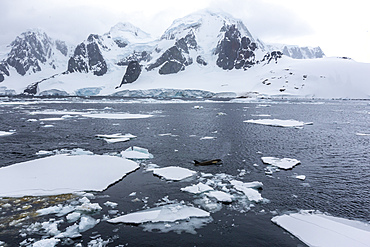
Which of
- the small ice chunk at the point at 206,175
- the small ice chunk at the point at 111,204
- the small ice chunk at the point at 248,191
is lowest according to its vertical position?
the small ice chunk at the point at 206,175

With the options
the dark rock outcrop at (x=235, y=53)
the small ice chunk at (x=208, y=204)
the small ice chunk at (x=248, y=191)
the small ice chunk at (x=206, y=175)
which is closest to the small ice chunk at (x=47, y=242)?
the small ice chunk at (x=208, y=204)

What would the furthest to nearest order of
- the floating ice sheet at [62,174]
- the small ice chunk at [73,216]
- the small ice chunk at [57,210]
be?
1. the floating ice sheet at [62,174]
2. the small ice chunk at [57,210]
3. the small ice chunk at [73,216]

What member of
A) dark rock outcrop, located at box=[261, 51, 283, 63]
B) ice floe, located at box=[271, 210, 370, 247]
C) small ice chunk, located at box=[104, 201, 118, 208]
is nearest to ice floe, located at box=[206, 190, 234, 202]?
ice floe, located at box=[271, 210, 370, 247]

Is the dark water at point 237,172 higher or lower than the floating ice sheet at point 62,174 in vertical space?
lower

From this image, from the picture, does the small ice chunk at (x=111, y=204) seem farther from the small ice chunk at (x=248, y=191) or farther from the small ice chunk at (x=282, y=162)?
the small ice chunk at (x=282, y=162)

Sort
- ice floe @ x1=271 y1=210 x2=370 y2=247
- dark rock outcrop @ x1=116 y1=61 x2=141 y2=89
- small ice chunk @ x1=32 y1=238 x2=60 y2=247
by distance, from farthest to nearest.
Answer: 1. dark rock outcrop @ x1=116 y1=61 x2=141 y2=89
2. ice floe @ x1=271 y1=210 x2=370 y2=247
3. small ice chunk @ x1=32 y1=238 x2=60 y2=247

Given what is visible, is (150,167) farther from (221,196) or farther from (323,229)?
(323,229)

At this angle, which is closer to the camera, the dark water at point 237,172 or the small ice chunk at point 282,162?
the dark water at point 237,172

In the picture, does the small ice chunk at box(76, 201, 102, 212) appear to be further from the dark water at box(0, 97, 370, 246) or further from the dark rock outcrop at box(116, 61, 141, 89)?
the dark rock outcrop at box(116, 61, 141, 89)
